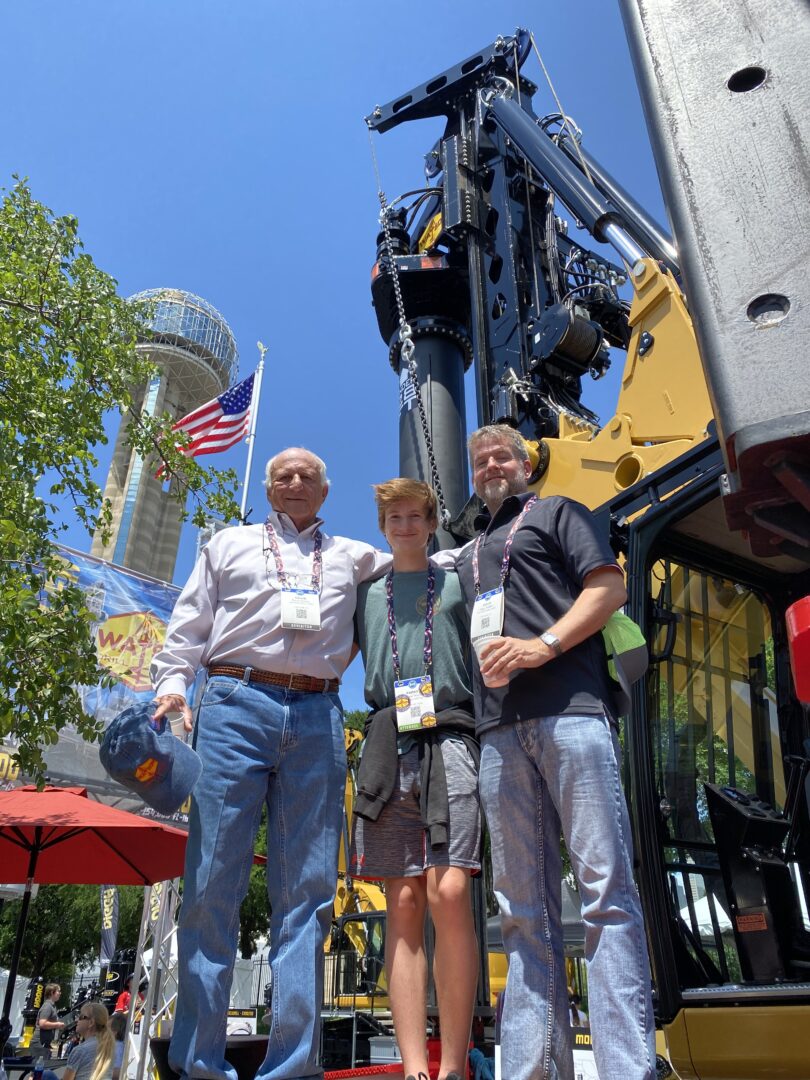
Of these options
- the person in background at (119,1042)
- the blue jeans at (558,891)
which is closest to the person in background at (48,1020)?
the person in background at (119,1042)

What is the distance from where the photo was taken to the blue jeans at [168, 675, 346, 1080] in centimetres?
232

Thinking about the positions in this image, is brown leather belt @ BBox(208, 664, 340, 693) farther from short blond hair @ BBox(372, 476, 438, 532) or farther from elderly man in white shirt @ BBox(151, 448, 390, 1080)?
short blond hair @ BBox(372, 476, 438, 532)

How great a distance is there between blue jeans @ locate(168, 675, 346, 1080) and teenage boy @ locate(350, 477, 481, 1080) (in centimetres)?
16

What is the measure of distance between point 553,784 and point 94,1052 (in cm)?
832

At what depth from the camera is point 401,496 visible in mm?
3160

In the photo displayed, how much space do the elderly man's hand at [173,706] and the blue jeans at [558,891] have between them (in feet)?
3.10

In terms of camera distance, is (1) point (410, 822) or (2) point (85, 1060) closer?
(1) point (410, 822)

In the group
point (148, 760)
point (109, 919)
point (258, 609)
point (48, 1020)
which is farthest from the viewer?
point (109, 919)

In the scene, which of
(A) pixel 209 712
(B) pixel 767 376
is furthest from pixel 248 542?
(B) pixel 767 376

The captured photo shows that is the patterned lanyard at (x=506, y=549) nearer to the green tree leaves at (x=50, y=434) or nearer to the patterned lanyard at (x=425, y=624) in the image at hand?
the patterned lanyard at (x=425, y=624)

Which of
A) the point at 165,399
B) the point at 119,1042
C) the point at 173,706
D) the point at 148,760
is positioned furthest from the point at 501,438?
the point at 165,399

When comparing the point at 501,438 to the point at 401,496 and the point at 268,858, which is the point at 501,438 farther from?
the point at 268,858

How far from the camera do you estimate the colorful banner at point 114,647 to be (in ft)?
66.1

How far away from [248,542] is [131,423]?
6.36 metres
